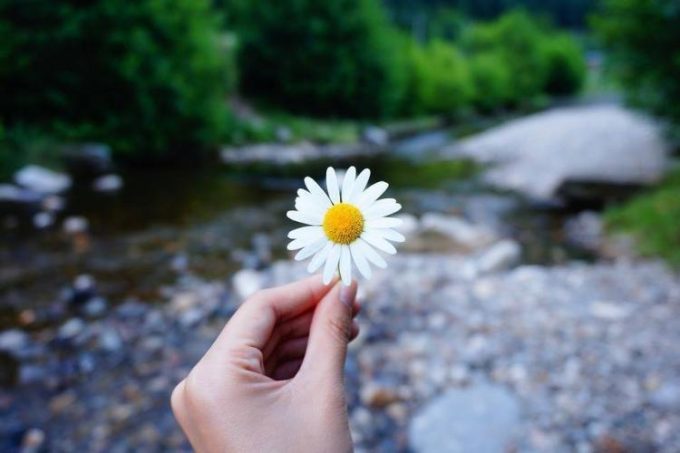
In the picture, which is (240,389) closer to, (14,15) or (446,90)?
(14,15)

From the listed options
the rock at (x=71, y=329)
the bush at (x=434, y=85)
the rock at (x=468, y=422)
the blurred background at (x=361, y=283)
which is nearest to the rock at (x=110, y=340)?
the blurred background at (x=361, y=283)

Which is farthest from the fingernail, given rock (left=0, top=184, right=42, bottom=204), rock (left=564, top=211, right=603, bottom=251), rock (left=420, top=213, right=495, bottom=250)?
rock (left=0, top=184, right=42, bottom=204)

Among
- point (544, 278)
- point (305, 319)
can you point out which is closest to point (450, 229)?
point (544, 278)

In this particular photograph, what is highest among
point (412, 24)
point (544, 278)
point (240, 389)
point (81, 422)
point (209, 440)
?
point (412, 24)

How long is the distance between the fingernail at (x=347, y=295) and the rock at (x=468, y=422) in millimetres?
2452

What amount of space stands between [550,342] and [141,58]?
14.5m

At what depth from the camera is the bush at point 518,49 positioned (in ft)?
171

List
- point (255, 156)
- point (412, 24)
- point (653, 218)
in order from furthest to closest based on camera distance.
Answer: point (412, 24)
point (255, 156)
point (653, 218)

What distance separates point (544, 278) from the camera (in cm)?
663

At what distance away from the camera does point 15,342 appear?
16.8 ft

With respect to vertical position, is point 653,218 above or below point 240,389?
Answer: above

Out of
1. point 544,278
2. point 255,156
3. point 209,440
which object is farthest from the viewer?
point 255,156

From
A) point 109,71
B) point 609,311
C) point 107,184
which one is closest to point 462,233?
point 609,311

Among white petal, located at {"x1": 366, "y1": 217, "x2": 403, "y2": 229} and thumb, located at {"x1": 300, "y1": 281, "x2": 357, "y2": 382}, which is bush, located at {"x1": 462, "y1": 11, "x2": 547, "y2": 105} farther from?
white petal, located at {"x1": 366, "y1": 217, "x2": 403, "y2": 229}
